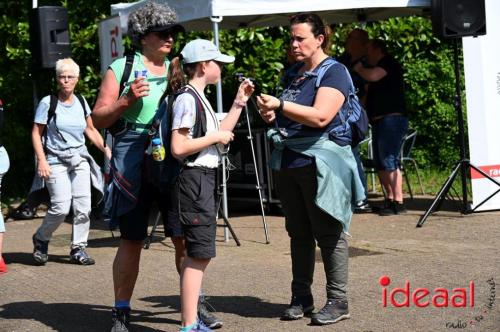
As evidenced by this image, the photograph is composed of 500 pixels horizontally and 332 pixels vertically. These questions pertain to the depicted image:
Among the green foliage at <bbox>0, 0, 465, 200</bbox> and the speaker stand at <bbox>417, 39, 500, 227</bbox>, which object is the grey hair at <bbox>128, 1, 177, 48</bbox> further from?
the green foliage at <bbox>0, 0, 465, 200</bbox>

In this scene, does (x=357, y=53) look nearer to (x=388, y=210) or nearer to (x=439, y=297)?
(x=388, y=210)

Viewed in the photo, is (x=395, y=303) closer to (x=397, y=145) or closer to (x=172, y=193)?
(x=172, y=193)

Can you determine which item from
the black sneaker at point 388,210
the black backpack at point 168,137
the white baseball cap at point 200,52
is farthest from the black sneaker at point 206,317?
the black sneaker at point 388,210

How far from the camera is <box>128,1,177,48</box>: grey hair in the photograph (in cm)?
602

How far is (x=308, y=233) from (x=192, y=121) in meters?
1.21

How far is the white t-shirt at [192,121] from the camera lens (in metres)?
5.61

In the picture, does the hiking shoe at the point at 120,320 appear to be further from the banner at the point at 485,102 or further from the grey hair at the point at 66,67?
the banner at the point at 485,102

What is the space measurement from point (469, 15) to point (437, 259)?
3.21 metres

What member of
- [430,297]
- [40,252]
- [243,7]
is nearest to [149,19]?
[430,297]

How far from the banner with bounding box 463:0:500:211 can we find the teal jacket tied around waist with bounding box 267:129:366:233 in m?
4.93

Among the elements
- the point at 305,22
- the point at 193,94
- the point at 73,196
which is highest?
the point at 305,22

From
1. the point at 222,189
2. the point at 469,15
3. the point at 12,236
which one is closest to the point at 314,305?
the point at 222,189

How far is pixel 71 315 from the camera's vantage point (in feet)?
22.4

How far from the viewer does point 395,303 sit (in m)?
6.62
